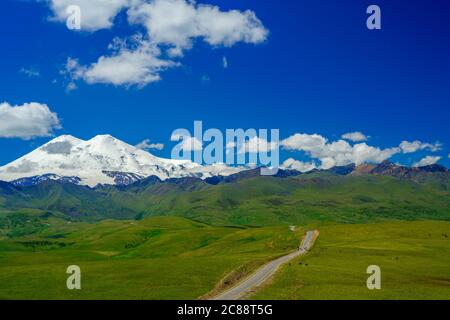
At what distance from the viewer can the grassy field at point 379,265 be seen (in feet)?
234

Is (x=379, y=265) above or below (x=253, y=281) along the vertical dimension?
above

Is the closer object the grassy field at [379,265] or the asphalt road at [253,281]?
the asphalt road at [253,281]

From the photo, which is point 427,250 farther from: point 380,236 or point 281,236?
point 281,236

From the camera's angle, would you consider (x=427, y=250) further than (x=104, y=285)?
Yes

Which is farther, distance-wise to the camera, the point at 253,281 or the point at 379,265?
the point at 379,265

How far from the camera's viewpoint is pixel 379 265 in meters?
99.4

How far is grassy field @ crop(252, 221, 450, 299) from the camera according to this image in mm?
71231

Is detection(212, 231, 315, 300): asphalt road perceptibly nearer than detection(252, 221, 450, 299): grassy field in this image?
Yes

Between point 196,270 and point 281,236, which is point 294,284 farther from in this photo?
point 281,236
